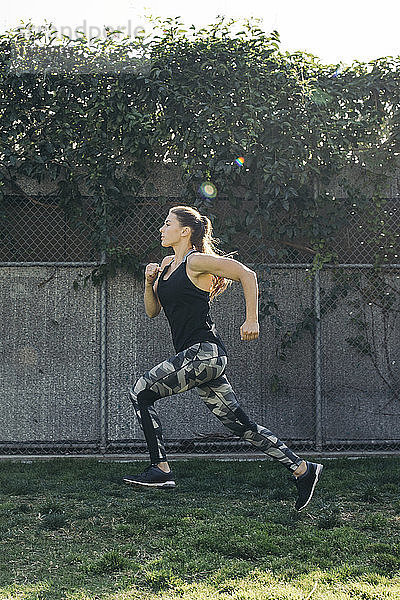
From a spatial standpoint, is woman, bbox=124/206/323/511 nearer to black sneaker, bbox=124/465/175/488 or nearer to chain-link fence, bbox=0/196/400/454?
black sneaker, bbox=124/465/175/488

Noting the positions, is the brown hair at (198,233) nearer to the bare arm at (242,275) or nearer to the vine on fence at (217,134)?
the bare arm at (242,275)

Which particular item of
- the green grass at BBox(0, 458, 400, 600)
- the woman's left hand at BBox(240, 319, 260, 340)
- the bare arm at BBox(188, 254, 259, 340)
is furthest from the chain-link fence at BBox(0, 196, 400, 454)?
the woman's left hand at BBox(240, 319, 260, 340)

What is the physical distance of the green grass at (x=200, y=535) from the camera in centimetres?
359

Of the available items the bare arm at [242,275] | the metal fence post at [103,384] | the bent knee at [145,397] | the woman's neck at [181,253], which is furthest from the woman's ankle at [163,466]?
the metal fence post at [103,384]

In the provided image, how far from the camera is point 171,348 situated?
7355mm

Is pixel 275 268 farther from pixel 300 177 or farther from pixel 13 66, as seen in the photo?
pixel 13 66

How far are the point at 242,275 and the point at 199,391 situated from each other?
34.1 inches

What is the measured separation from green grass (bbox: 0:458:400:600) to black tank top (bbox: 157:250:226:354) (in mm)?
1159

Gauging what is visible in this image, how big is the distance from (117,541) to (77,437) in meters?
2.94

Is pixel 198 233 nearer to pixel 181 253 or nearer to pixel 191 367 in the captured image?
pixel 181 253

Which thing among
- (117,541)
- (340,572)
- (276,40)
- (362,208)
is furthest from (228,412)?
(276,40)

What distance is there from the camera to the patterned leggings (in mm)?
4914

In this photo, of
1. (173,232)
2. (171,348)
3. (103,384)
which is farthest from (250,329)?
(103,384)

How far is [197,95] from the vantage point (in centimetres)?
724
